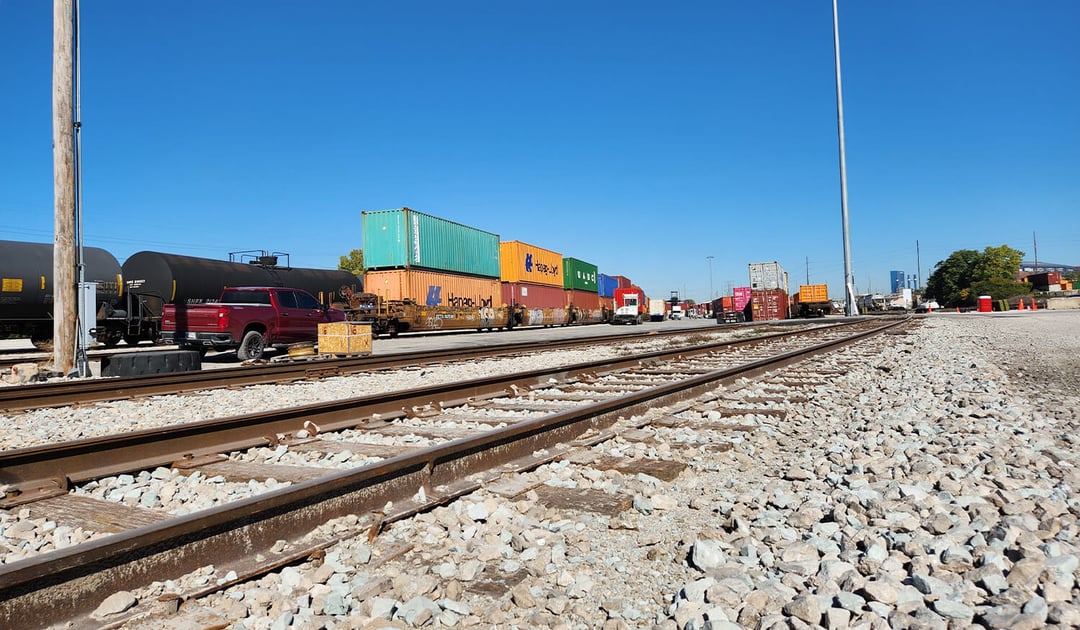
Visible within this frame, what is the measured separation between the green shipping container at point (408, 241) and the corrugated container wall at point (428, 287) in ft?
1.35

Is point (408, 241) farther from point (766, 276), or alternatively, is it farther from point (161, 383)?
point (766, 276)

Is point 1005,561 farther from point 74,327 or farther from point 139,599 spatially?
point 74,327

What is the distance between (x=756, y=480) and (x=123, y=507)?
3732 mm

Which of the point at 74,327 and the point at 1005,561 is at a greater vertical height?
the point at 74,327

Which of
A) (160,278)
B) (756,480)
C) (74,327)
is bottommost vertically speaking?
(756,480)

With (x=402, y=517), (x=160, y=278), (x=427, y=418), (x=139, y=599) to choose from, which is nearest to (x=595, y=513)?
(x=402, y=517)

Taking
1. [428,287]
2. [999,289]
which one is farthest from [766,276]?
[999,289]

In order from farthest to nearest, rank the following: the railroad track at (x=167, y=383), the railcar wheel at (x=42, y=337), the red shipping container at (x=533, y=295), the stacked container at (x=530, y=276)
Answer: the stacked container at (x=530, y=276)
the red shipping container at (x=533, y=295)
the railcar wheel at (x=42, y=337)
the railroad track at (x=167, y=383)

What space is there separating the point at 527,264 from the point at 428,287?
39.0 feet

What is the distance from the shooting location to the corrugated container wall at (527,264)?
39.1 m

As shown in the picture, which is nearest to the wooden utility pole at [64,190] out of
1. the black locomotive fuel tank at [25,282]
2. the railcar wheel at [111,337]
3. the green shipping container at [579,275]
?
the black locomotive fuel tank at [25,282]

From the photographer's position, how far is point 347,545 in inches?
119

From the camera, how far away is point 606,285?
60.4 meters

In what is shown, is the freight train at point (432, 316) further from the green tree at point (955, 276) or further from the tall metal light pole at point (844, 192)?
the green tree at point (955, 276)
